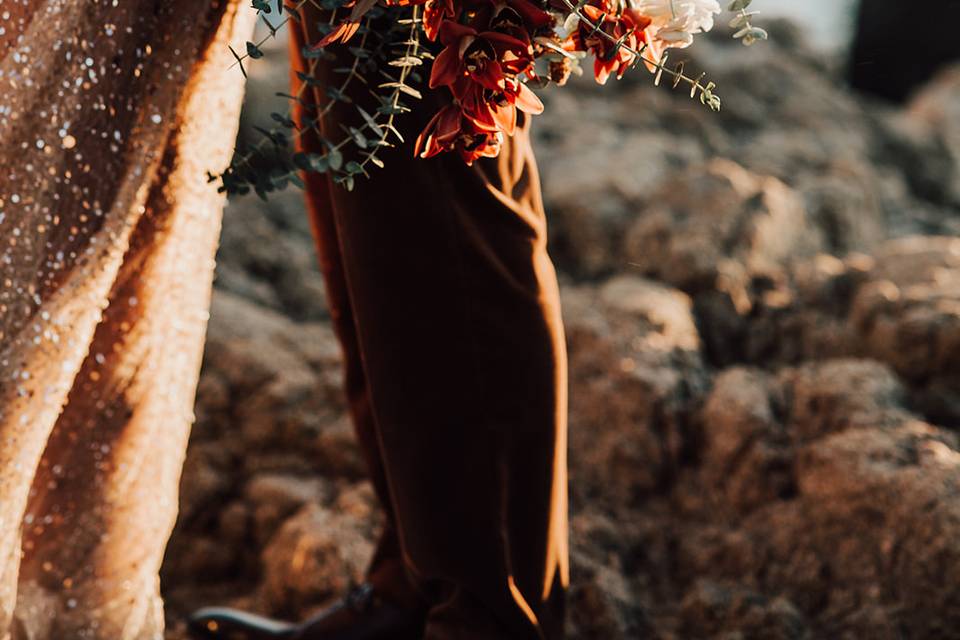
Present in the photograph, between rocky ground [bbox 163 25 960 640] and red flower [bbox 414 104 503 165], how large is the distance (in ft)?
3.74

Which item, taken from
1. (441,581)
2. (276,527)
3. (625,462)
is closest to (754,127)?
(625,462)

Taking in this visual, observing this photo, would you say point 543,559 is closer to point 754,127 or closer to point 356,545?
point 356,545

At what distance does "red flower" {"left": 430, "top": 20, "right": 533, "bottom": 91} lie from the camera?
3.57 feet

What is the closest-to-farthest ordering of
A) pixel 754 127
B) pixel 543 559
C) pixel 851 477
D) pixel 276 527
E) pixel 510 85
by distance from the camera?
pixel 510 85 → pixel 543 559 → pixel 851 477 → pixel 276 527 → pixel 754 127

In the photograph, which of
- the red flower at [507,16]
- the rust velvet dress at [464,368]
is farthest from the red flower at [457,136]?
the rust velvet dress at [464,368]

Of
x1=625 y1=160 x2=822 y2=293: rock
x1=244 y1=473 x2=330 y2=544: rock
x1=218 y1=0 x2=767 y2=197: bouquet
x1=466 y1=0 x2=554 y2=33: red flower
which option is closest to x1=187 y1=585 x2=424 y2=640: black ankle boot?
x1=244 y1=473 x2=330 y2=544: rock

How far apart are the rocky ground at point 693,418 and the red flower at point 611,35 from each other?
3.85 feet

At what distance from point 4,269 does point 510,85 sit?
2.57 feet

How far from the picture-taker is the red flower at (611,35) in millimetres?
1165

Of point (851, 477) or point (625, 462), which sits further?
point (625, 462)

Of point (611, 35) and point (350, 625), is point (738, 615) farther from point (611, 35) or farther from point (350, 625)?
point (611, 35)

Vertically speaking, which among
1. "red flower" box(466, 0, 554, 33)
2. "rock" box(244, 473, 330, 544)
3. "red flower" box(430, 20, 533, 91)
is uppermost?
"red flower" box(466, 0, 554, 33)

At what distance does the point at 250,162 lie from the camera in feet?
4.52

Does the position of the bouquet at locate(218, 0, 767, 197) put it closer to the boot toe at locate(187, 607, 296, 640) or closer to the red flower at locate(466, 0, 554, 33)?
the red flower at locate(466, 0, 554, 33)
